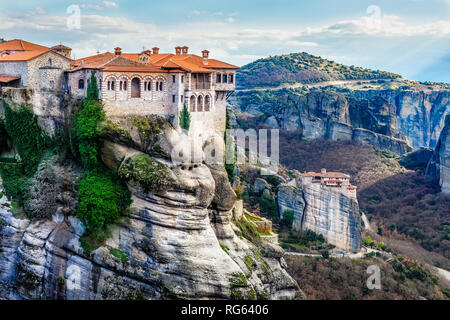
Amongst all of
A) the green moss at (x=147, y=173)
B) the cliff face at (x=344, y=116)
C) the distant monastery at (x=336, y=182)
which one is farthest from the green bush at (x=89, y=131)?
the cliff face at (x=344, y=116)

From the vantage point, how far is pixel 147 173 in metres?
33.1

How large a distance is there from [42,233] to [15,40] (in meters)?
16.4

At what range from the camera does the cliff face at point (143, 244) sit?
32750 mm

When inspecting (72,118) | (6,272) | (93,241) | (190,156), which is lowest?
(6,272)

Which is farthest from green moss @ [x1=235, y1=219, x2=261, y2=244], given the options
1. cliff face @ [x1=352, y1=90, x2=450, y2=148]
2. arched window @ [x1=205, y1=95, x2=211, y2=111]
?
cliff face @ [x1=352, y1=90, x2=450, y2=148]

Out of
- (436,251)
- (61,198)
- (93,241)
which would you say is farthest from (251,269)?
(436,251)

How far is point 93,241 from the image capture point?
34.2m

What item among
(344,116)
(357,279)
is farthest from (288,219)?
(344,116)

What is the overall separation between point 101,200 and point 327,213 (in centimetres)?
2878

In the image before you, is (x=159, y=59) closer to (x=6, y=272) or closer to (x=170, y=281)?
(x=170, y=281)

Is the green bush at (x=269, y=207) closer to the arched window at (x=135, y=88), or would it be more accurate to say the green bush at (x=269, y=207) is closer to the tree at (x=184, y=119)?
the tree at (x=184, y=119)

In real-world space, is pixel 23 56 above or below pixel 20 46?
below

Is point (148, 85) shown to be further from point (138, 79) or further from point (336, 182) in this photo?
point (336, 182)

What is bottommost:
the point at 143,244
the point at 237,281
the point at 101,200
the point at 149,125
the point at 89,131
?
the point at 237,281
